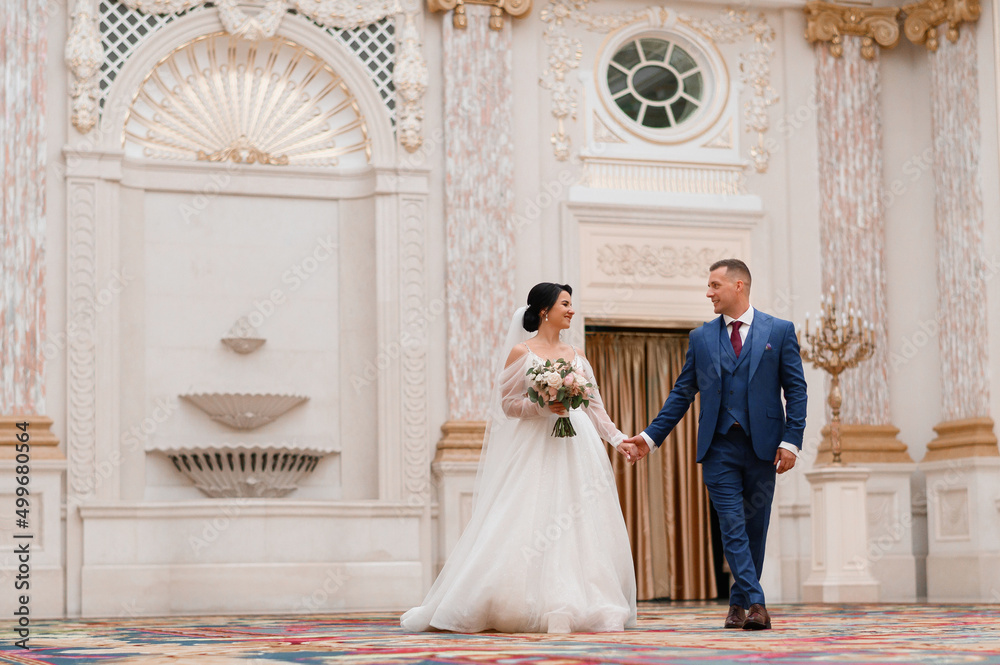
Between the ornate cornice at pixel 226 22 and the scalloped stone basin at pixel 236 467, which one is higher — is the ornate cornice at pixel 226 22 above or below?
above

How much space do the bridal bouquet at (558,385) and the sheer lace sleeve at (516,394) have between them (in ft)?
0.26

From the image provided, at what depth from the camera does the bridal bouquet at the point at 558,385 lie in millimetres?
5656

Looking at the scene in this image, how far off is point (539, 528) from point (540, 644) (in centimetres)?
119

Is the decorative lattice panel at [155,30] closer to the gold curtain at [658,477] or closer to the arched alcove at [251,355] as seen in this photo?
the arched alcove at [251,355]

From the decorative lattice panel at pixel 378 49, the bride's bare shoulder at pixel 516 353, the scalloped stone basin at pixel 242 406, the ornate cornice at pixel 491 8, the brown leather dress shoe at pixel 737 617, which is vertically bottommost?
the brown leather dress shoe at pixel 737 617

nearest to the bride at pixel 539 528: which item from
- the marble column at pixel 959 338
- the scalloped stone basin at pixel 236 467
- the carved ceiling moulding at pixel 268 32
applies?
the scalloped stone basin at pixel 236 467

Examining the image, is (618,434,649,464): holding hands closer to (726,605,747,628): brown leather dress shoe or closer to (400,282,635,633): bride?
(400,282,635,633): bride

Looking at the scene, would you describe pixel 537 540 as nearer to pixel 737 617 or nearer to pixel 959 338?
pixel 737 617

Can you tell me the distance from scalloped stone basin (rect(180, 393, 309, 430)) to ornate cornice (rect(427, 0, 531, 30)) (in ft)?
10.7

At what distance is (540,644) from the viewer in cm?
449

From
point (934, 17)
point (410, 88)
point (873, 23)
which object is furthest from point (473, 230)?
point (934, 17)

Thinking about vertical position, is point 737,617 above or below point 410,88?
below

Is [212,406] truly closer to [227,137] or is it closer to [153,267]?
[153,267]

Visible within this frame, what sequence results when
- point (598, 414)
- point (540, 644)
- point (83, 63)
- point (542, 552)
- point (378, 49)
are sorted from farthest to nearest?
point (378, 49)
point (83, 63)
point (598, 414)
point (542, 552)
point (540, 644)
